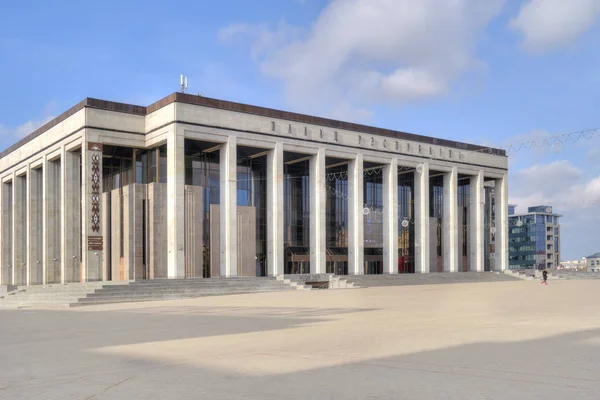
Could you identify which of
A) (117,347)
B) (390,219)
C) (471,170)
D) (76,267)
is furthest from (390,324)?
(471,170)

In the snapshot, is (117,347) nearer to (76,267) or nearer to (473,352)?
(473,352)

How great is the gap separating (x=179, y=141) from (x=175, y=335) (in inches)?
1283

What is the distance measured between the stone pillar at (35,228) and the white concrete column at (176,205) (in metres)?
20.0

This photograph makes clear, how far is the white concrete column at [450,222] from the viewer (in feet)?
221

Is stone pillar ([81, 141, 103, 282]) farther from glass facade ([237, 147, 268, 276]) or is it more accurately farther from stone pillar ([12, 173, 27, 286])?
stone pillar ([12, 173, 27, 286])

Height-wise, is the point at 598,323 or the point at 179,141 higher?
the point at 179,141

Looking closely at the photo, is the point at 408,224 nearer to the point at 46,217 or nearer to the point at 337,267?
the point at 337,267

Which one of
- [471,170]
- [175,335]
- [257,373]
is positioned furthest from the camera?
[471,170]

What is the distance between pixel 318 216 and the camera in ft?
183

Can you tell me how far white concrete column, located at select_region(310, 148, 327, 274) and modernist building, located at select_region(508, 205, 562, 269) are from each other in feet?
364

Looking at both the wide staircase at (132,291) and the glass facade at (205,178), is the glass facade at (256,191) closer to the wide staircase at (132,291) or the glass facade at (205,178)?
the glass facade at (205,178)

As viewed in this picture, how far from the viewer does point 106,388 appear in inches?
354

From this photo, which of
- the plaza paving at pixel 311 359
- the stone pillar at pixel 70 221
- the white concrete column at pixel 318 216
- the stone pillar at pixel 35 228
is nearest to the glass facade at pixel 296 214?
the white concrete column at pixel 318 216

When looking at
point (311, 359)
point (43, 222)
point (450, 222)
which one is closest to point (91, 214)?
point (43, 222)
